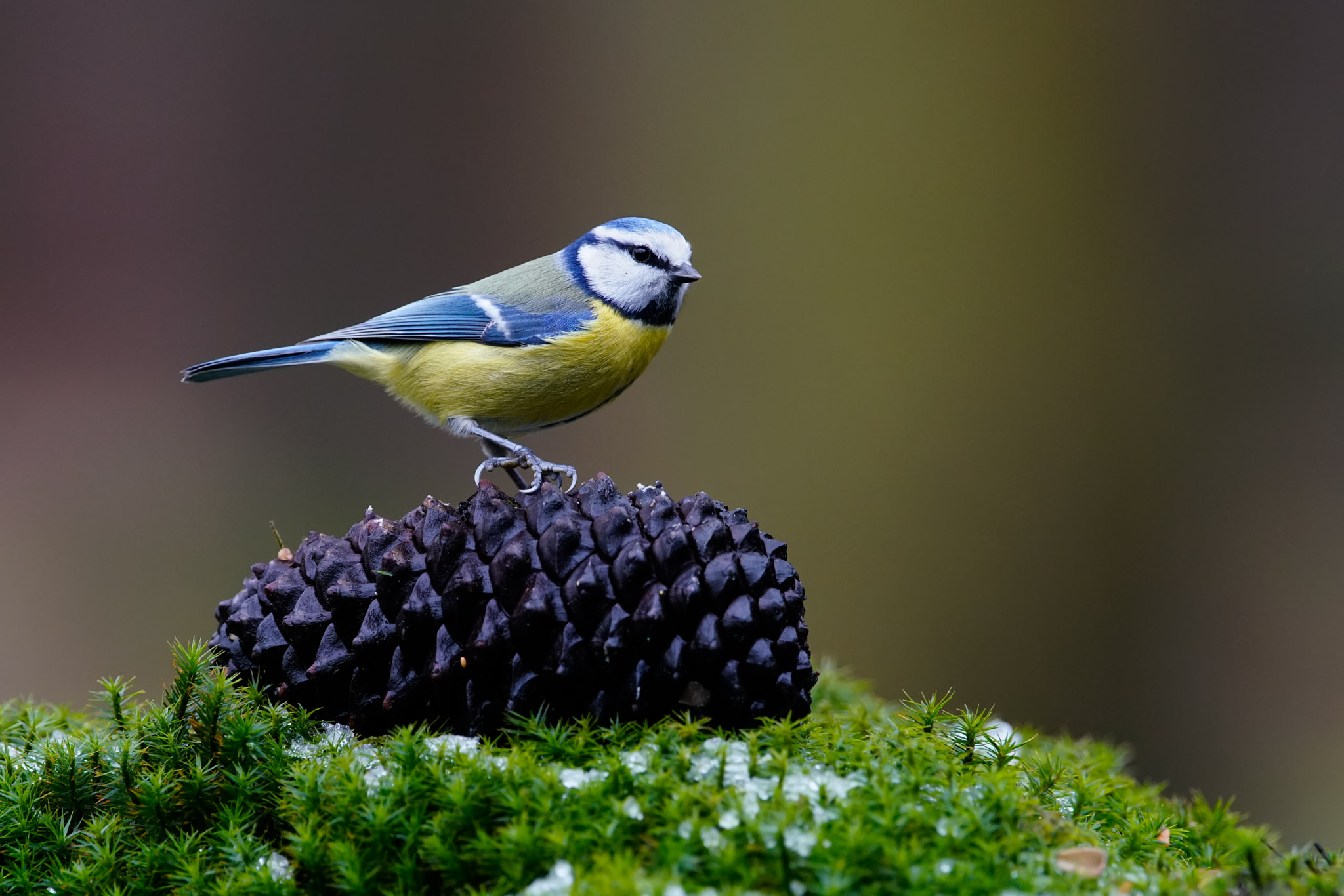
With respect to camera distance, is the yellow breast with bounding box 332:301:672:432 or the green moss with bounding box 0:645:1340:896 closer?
the green moss with bounding box 0:645:1340:896

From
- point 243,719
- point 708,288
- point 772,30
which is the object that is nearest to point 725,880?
point 243,719

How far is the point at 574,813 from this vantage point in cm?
82

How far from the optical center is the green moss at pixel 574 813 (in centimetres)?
76

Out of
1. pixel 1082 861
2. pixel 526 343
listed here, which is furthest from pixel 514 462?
pixel 1082 861

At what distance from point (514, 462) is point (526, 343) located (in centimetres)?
19

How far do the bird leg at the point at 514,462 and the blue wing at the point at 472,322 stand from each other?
5.7 inches

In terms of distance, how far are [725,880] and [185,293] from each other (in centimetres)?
275

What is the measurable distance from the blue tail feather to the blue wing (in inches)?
1.9

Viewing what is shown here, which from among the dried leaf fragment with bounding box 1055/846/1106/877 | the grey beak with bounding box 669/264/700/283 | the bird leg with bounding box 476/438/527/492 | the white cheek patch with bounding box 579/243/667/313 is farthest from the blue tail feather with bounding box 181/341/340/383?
the dried leaf fragment with bounding box 1055/846/1106/877

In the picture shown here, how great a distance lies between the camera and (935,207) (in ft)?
9.46

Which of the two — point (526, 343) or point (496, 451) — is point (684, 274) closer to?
point (526, 343)

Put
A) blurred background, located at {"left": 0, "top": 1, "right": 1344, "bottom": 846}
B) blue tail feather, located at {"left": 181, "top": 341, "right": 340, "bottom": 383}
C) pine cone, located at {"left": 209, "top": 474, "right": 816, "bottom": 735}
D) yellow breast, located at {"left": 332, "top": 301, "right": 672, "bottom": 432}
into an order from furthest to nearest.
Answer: blurred background, located at {"left": 0, "top": 1, "right": 1344, "bottom": 846} < blue tail feather, located at {"left": 181, "top": 341, "right": 340, "bottom": 383} < yellow breast, located at {"left": 332, "top": 301, "right": 672, "bottom": 432} < pine cone, located at {"left": 209, "top": 474, "right": 816, "bottom": 735}

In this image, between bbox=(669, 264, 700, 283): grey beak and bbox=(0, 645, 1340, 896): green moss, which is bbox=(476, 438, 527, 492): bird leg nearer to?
bbox=(669, 264, 700, 283): grey beak

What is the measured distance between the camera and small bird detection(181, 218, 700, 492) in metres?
1.50
